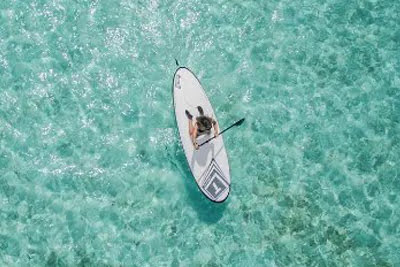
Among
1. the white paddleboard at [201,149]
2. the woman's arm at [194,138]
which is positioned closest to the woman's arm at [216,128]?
the white paddleboard at [201,149]

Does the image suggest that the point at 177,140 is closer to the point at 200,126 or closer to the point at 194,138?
the point at 194,138

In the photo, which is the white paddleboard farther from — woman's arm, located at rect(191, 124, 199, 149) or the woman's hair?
Result: the woman's hair

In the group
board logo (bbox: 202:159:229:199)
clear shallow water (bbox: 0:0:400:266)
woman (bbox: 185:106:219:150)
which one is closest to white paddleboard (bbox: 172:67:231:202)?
board logo (bbox: 202:159:229:199)

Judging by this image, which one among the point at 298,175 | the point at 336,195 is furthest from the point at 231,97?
the point at 336,195

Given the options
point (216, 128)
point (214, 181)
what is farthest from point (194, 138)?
point (214, 181)

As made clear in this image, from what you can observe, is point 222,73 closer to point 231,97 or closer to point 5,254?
point 231,97

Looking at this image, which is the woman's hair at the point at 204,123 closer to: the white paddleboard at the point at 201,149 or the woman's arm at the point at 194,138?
the woman's arm at the point at 194,138
